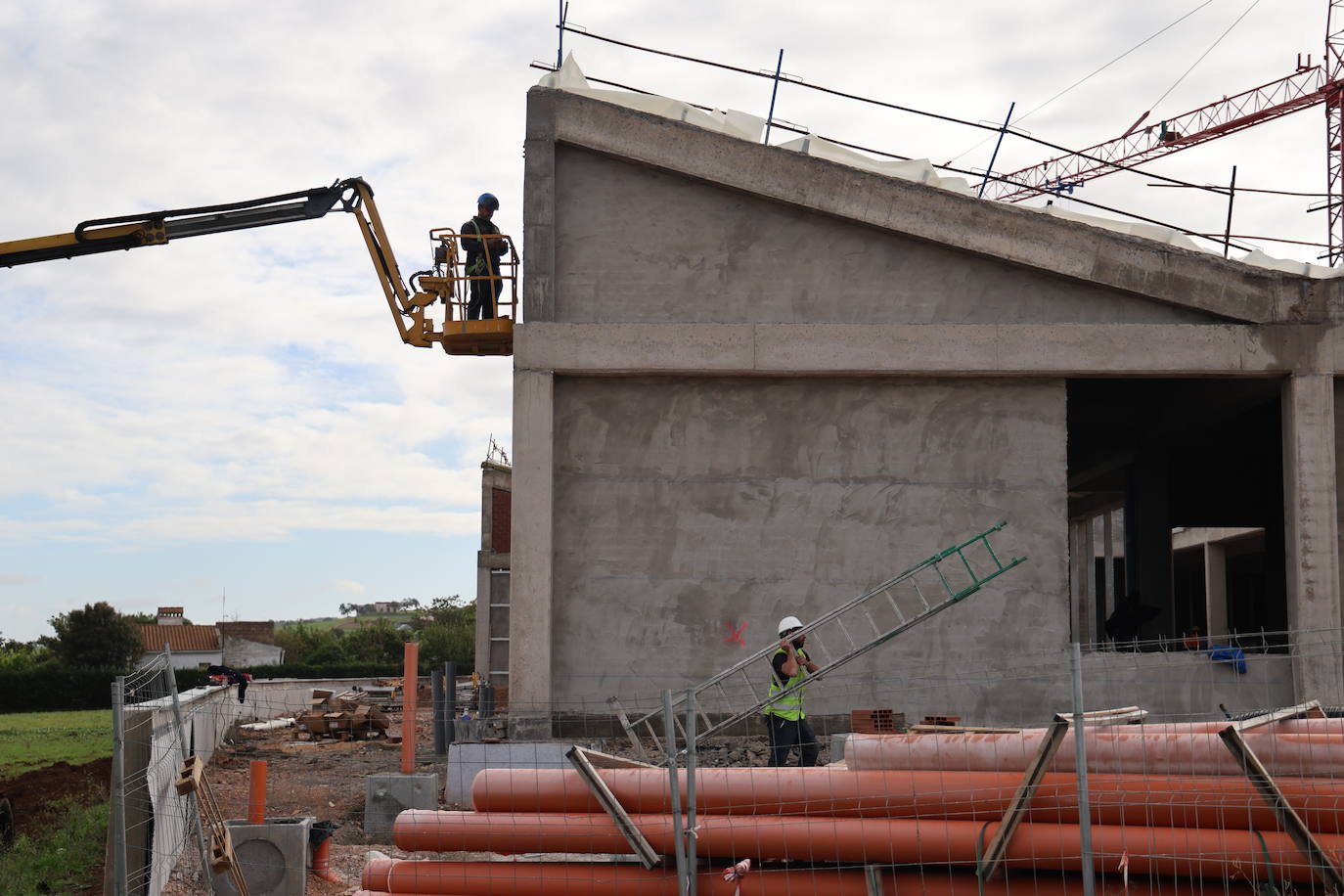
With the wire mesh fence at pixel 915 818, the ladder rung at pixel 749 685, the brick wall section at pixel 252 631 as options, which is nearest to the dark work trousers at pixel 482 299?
the ladder rung at pixel 749 685

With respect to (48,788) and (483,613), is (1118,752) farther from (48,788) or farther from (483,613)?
(483,613)

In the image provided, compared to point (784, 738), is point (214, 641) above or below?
below

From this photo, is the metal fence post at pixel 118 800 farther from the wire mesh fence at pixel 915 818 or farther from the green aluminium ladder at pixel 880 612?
the green aluminium ladder at pixel 880 612

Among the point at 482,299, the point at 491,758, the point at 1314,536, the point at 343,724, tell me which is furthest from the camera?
the point at 343,724

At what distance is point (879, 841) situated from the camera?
7523mm

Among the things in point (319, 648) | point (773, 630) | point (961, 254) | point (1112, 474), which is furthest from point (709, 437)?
point (319, 648)

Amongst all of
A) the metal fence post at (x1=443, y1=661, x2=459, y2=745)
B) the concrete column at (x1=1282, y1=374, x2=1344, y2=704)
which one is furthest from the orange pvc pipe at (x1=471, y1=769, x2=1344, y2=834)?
the metal fence post at (x1=443, y1=661, x2=459, y2=745)

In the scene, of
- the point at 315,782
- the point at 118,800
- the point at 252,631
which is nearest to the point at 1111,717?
the point at 118,800

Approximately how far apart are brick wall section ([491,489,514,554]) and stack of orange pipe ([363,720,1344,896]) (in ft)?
79.5

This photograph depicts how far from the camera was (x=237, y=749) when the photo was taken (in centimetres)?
2359

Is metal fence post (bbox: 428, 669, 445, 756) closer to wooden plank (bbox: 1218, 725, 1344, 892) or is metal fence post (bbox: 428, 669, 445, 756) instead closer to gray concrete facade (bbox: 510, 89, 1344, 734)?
gray concrete facade (bbox: 510, 89, 1344, 734)

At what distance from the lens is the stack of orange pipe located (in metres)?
7.20

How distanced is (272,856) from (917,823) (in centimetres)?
590

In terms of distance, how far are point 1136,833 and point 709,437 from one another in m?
10.4
